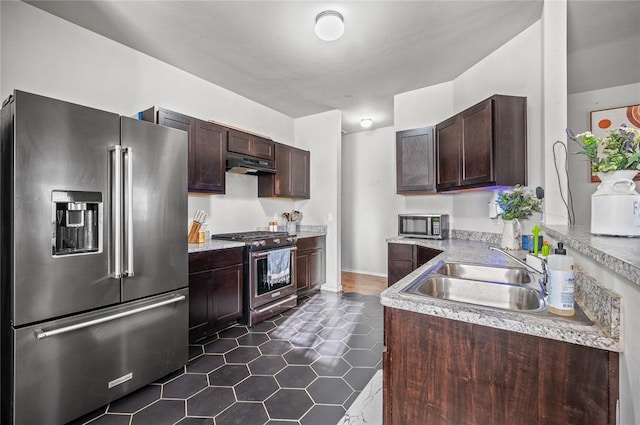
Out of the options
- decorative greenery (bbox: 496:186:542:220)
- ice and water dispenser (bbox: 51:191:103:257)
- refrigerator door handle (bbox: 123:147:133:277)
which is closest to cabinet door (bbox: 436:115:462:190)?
decorative greenery (bbox: 496:186:542:220)

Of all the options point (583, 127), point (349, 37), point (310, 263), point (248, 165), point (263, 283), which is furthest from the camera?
point (310, 263)

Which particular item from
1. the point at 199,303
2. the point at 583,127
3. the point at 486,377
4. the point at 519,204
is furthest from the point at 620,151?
the point at 583,127

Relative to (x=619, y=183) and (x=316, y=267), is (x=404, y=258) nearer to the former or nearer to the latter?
(x=316, y=267)

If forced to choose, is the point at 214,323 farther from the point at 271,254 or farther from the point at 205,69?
the point at 205,69

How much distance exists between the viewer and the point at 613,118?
337 cm

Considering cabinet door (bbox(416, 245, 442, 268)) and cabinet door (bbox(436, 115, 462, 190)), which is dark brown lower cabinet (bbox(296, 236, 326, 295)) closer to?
cabinet door (bbox(416, 245, 442, 268))

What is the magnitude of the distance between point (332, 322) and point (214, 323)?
1.26 m

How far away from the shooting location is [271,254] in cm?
333

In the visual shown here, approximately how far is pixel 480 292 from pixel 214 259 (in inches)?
90.3

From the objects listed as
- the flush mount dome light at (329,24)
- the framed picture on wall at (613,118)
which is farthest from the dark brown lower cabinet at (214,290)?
the framed picture on wall at (613,118)

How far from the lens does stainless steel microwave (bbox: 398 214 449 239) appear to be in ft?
10.7

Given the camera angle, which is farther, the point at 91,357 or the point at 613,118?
the point at 613,118

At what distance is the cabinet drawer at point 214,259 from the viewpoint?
2605mm

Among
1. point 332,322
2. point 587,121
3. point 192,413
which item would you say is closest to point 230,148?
point 332,322
